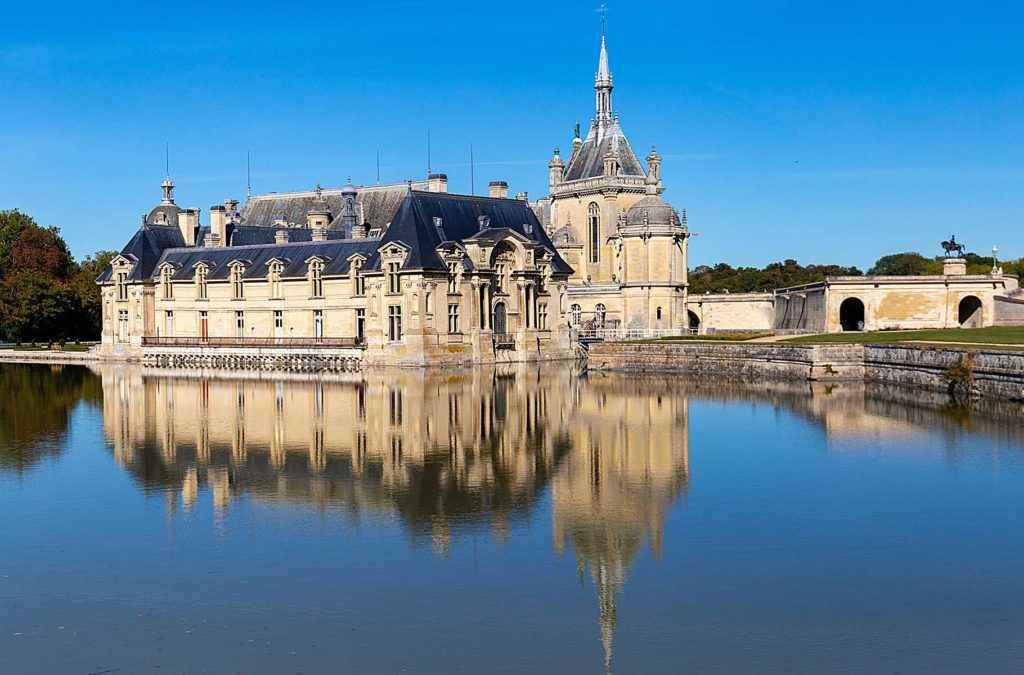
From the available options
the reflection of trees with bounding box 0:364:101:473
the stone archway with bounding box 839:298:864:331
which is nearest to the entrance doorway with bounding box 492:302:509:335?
the reflection of trees with bounding box 0:364:101:473

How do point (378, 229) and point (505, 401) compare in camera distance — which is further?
point (378, 229)

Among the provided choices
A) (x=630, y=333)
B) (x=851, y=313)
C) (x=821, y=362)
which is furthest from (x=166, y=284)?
(x=821, y=362)

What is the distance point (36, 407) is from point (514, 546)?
25223mm

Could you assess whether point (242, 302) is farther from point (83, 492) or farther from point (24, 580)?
point (24, 580)

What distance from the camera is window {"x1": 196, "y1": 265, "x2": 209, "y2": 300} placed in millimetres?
65062

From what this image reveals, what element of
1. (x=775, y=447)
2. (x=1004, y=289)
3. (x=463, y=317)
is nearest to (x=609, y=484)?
(x=775, y=447)

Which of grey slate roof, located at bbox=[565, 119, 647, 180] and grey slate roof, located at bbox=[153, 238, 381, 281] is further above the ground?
grey slate roof, located at bbox=[565, 119, 647, 180]

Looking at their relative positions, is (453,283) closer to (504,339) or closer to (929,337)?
(504,339)

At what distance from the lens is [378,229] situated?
2699 inches

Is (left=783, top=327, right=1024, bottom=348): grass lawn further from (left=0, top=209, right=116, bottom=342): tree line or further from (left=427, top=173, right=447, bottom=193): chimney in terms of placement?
(left=0, top=209, right=116, bottom=342): tree line

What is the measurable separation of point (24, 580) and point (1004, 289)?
2081 inches

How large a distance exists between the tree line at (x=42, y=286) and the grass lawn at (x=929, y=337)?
163 ft

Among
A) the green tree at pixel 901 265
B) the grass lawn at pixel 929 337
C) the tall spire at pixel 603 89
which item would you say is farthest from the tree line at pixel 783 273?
the grass lawn at pixel 929 337

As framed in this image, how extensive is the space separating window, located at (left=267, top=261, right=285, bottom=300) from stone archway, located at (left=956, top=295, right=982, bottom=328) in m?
34.2
